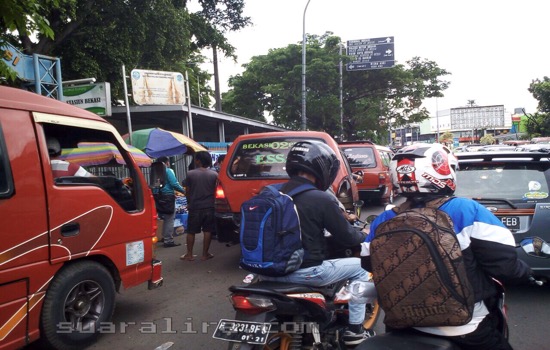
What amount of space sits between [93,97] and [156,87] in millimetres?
2840

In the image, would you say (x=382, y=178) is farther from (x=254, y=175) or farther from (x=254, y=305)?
(x=254, y=305)

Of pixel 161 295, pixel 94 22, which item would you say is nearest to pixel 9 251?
pixel 161 295

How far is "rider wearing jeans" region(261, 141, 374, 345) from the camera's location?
2.74 meters

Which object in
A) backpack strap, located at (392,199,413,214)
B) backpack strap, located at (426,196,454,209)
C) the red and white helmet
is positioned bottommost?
backpack strap, located at (392,199,413,214)

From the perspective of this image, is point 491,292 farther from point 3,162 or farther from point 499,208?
point 3,162

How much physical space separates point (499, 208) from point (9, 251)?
438 centimetres

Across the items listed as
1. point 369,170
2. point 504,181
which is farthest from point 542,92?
point 504,181

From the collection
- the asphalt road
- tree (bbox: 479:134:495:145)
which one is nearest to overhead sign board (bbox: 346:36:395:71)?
the asphalt road

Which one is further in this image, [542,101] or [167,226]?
[542,101]

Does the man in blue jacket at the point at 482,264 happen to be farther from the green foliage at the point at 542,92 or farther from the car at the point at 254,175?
the green foliage at the point at 542,92

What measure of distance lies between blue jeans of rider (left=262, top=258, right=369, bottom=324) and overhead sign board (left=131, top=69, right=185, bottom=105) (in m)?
10.3

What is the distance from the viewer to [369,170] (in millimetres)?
11477

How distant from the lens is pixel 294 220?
255 centimetres

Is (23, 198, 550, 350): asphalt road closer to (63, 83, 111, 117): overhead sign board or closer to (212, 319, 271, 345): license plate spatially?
(212, 319, 271, 345): license plate
